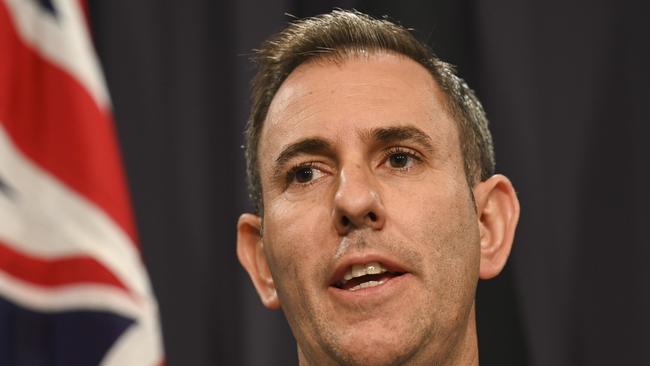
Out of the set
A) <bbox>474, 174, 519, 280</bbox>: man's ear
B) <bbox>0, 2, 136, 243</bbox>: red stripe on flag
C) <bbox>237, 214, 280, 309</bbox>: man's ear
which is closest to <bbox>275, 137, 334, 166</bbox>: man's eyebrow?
<bbox>237, 214, 280, 309</bbox>: man's ear

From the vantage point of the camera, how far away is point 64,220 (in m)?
1.63

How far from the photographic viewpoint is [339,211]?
1278 millimetres

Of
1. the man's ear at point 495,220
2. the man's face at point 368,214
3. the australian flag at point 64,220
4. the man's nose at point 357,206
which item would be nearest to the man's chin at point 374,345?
the man's face at point 368,214

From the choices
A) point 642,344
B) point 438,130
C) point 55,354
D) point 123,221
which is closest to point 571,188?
point 642,344

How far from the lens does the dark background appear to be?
1786 mm

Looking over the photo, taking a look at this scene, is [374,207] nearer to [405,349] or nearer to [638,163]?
[405,349]

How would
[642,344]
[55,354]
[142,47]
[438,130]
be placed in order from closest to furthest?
[438,130]
[55,354]
[642,344]
[142,47]

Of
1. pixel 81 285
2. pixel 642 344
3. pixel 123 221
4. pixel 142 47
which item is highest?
pixel 142 47

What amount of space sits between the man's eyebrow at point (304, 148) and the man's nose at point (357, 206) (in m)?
0.09

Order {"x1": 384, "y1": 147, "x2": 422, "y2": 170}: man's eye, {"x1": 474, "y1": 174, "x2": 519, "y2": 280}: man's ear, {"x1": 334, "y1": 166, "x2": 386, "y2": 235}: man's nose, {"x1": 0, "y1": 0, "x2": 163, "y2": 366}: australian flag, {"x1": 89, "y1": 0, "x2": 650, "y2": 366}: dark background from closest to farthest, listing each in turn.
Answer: {"x1": 334, "y1": 166, "x2": 386, "y2": 235}: man's nose → {"x1": 384, "y1": 147, "x2": 422, "y2": 170}: man's eye → {"x1": 474, "y1": 174, "x2": 519, "y2": 280}: man's ear → {"x1": 0, "y1": 0, "x2": 163, "y2": 366}: australian flag → {"x1": 89, "y1": 0, "x2": 650, "y2": 366}: dark background

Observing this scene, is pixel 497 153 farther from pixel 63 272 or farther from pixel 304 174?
pixel 63 272

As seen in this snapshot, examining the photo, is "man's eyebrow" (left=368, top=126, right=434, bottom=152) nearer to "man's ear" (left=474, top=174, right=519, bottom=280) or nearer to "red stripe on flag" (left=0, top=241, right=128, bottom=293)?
"man's ear" (left=474, top=174, right=519, bottom=280)

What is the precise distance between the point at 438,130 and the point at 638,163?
604 millimetres

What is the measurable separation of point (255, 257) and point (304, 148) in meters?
0.28
